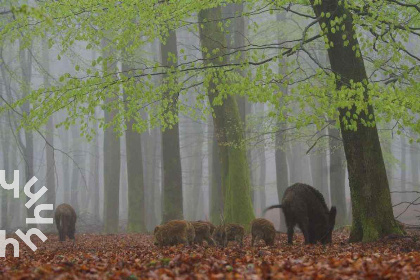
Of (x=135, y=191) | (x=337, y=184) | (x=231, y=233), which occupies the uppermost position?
(x=135, y=191)

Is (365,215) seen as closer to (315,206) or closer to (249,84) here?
(315,206)

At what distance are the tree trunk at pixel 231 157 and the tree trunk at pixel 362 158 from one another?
550cm

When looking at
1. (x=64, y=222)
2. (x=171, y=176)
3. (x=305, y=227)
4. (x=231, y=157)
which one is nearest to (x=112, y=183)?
(x=171, y=176)

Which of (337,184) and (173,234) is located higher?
(337,184)

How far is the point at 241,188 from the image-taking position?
53.3ft

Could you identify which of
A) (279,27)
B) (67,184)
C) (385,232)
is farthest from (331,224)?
(67,184)

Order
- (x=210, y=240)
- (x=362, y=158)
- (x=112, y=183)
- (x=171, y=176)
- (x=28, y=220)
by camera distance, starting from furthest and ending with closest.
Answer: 1. (x=112, y=183)
2. (x=28, y=220)
3. (x=171, y=176)
4. (x=210, y=240)
5. (x=362, y=158)

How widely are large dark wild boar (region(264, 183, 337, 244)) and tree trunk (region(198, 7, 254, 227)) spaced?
439 cm

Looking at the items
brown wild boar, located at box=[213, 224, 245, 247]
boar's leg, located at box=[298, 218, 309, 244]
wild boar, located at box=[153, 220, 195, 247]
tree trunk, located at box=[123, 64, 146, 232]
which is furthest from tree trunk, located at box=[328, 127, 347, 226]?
wild boar, located at box=[153, 220, 195, 247]

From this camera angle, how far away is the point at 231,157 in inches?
652

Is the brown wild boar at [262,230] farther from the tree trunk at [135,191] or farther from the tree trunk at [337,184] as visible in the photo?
the tree trunk at [135,191]

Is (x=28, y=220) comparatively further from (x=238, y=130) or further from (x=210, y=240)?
(x=210, y=240)

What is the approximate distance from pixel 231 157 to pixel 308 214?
5.48 meters

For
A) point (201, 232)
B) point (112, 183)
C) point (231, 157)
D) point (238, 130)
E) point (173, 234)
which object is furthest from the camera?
point (112, 183)
